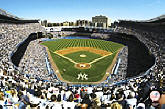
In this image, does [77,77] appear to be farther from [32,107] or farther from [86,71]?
[32,107]

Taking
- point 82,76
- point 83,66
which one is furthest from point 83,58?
point 82,76

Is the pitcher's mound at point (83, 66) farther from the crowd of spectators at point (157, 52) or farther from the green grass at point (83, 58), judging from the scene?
the crowd of spectators at point (157, 52)

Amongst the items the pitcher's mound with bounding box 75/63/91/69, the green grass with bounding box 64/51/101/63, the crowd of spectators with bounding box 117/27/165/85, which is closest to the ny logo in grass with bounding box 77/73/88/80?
the pitcher's mound with bounding box 75/63/91/69

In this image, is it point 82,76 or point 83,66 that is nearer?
point 82,76

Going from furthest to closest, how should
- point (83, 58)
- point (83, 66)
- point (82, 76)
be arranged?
point (83, 58) → point (83, 66) → point (82, 76)

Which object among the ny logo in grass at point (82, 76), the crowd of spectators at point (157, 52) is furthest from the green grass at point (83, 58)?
the crowd of spectators at point (157, 52)

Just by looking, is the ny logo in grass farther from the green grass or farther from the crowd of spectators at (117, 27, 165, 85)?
the crowd of spectators at (117, 27, 165, 85)

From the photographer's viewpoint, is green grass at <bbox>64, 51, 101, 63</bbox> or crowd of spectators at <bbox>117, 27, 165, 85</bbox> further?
green grass at <bbox>64, 51, 101, 63</bbox>

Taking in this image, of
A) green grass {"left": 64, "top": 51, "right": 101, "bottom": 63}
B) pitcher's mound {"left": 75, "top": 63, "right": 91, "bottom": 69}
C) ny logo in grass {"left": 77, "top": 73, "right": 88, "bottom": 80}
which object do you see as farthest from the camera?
green grass {"left": 64, "top": 51, "right": 101, "bottom": 63}

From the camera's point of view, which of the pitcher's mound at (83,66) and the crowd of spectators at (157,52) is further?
the pitcher's mound at (83,66)

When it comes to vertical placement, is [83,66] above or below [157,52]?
below

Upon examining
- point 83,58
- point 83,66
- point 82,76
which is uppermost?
point 83,58

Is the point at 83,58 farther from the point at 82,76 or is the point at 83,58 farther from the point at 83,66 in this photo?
the point at 82,76
